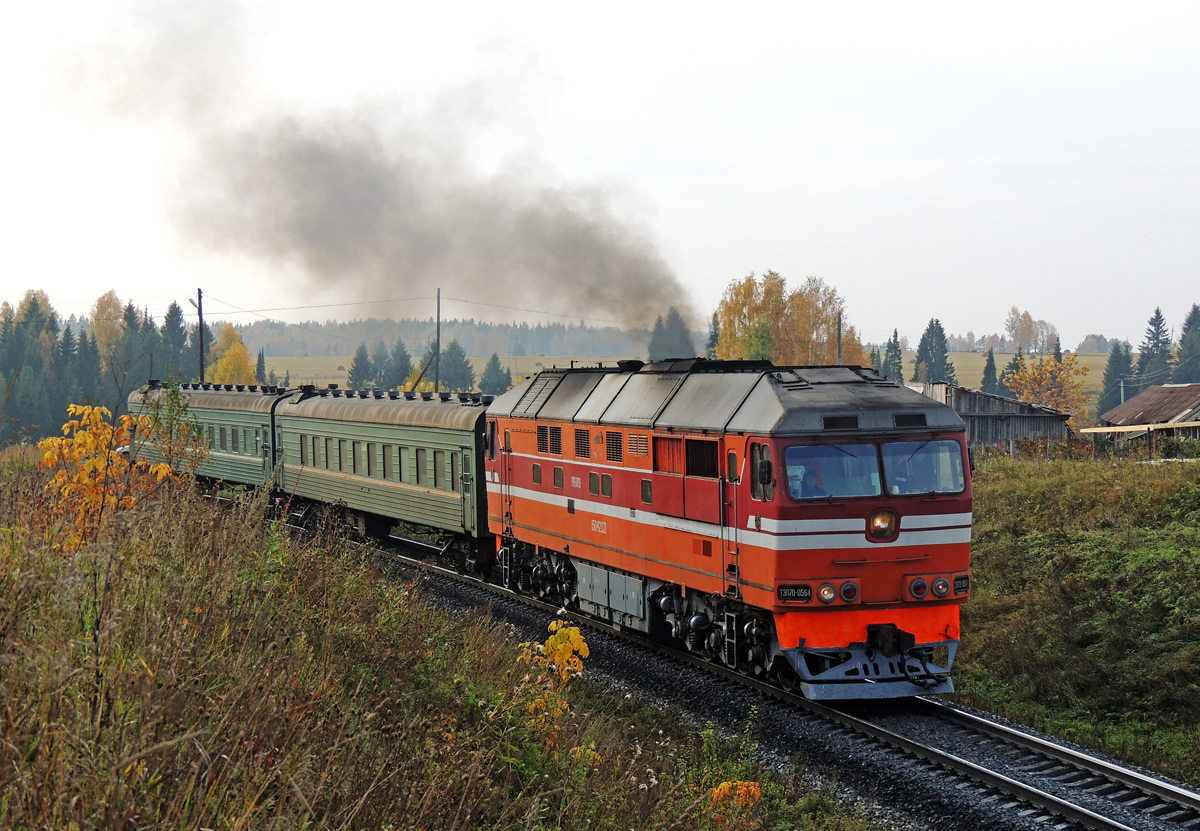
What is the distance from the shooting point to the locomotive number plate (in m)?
11.5

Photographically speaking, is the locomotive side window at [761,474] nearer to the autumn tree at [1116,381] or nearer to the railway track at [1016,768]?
the railway track at [1016,768]

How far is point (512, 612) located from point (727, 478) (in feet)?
22.5

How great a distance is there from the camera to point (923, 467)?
39.2 ft

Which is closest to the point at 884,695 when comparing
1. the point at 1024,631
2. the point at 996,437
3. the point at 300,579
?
the point at 1024,631

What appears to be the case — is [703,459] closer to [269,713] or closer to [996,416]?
[269,713]

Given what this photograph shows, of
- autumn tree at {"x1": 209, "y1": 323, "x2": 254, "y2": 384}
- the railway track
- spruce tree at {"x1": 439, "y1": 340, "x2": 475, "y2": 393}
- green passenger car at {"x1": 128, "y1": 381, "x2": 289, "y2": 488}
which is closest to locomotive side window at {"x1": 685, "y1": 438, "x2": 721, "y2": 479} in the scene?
the railway track

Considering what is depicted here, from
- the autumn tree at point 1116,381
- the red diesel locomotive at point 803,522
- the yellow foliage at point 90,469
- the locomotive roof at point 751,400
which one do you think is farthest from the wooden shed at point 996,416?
the autumn tree at point 1116,381

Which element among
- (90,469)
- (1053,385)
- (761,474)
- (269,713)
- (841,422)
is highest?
(841,422)

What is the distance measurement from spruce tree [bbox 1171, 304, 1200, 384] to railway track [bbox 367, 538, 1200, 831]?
13228cm

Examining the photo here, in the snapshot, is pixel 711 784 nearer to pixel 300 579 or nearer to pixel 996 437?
pixel 300 579

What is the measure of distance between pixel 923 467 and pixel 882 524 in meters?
0.89

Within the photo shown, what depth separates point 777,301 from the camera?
281 ft

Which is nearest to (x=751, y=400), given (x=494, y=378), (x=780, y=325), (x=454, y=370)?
(x=780, y=325)

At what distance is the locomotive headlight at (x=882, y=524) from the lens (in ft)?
38.3
